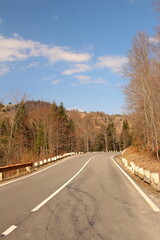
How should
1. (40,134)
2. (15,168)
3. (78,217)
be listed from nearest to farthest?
1. (78,217)
2. (15,168)
3. (40,134)

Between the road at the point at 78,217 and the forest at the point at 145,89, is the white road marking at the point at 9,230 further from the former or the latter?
the forest at the point at 145,89

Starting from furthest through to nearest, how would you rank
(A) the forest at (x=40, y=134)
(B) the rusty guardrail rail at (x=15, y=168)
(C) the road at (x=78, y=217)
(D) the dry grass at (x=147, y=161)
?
(A) the forest at (x=40, y=134), (D) the dry grass at (x=147, y=161), (B) the rusty guardrail rail at (x=15, y=168), (C) the road at (x=78, y=217)

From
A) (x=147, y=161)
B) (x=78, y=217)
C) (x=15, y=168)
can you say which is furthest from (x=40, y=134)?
(x=78, y=217)

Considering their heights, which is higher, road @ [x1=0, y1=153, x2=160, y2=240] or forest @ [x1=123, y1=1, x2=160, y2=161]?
forest @ [x1=123, y1=1, x2=160, y2=161]

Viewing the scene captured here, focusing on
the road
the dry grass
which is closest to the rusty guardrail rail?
the road

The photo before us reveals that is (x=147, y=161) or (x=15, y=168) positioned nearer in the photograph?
(x=15, y=168)

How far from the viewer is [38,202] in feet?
23.3

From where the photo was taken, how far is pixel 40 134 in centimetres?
5069

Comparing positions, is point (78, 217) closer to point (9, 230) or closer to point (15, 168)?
point (9, 230)

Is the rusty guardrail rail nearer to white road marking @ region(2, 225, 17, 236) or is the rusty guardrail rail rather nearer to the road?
the road

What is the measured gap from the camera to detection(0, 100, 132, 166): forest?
27.9m

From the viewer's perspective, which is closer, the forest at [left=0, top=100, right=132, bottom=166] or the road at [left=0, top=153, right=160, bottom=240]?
the road at [left=0, top=153, right=160, bottom=240]

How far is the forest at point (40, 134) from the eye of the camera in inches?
1098

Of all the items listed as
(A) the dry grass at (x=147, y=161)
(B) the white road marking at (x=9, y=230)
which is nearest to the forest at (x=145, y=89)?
(A) the dry grass at (x=147, y=161)
